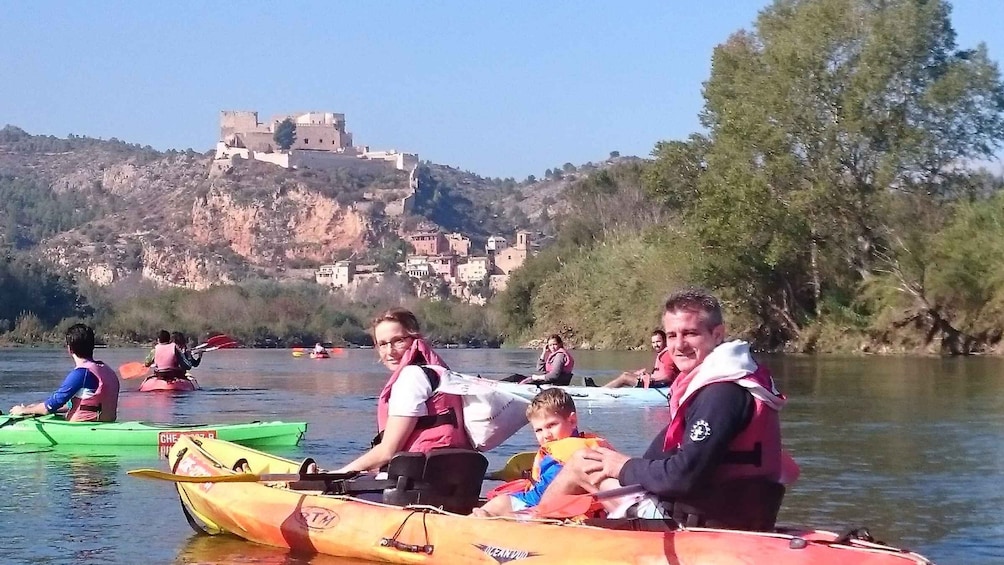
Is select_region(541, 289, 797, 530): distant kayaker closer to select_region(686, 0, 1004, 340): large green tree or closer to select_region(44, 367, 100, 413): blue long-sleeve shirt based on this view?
select_region(44, 367, 100, 413): blue long-sleeve shirt

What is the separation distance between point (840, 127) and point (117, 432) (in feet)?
108

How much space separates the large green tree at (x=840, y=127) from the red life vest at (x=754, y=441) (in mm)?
37332

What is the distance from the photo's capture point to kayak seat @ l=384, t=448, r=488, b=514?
880 cm

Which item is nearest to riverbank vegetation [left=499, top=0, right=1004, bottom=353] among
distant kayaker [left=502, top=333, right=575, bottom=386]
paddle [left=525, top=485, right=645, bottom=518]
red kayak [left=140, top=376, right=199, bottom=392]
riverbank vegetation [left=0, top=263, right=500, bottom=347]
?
distant kayaker [left=502, top=333, right=575, bottom=386]

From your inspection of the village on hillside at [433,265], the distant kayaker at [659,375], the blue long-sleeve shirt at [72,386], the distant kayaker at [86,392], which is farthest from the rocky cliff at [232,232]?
the blue long-sleeve shirt at [72,386]

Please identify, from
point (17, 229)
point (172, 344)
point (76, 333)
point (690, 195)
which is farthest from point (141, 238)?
point (76, 333)

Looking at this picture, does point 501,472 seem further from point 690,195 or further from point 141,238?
point 141,238

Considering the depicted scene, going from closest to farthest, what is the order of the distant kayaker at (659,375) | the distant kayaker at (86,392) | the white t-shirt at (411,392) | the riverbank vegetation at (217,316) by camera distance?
the white t-shirt at (411,392) → the distant kayaker at (86,392) → the distant kayaker at (659,375) → the riverbank vegetation at (217,316)

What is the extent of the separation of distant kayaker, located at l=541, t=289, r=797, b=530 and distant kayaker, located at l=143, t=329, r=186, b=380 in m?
19.1

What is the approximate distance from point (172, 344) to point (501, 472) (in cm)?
1581

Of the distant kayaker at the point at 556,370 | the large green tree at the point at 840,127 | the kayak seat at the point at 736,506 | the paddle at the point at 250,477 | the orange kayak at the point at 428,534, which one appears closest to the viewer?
the orange kayak at the point at 428,534

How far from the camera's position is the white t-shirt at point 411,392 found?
8633 millimetres

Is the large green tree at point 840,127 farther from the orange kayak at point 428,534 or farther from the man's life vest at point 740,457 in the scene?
the man's life vest at point 740,457

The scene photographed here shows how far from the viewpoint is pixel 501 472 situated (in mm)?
10633
